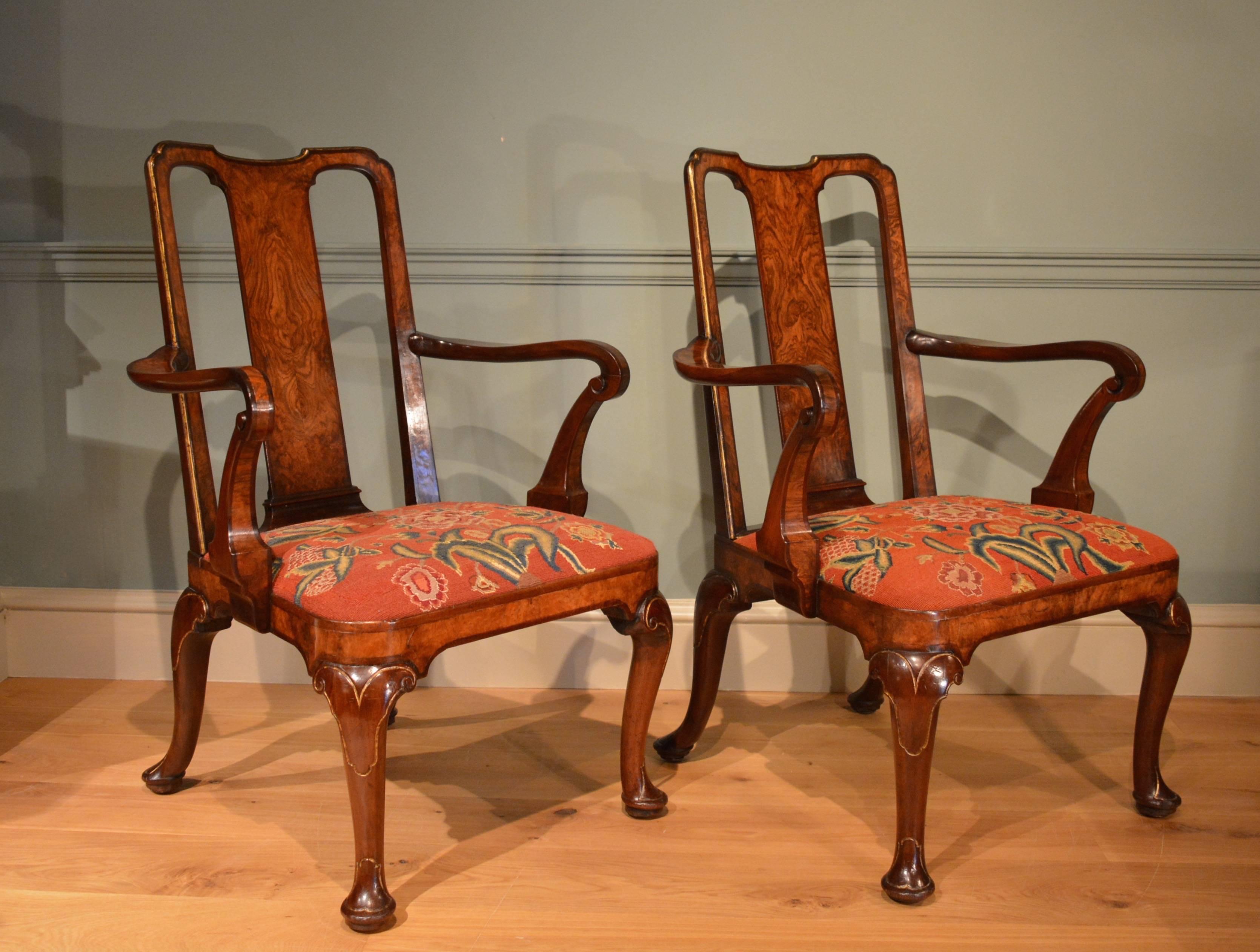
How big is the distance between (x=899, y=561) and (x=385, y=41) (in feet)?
4.97

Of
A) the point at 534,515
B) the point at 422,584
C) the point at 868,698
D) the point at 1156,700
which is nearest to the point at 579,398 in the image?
the point at 534,515

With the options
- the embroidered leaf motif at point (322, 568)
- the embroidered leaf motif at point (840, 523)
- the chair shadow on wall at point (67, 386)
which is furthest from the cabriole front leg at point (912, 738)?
the chair shadow on wall at point (67, 386)

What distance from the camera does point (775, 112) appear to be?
2.18 meters

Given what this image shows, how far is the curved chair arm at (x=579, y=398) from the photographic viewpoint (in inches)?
67.0

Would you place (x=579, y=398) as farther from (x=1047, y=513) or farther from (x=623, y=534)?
(x=1047, y=513)

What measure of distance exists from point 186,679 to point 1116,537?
57.6 inches

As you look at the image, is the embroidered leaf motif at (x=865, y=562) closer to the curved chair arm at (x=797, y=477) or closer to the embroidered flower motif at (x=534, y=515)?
the curved chair arm at (x=797, y=477)

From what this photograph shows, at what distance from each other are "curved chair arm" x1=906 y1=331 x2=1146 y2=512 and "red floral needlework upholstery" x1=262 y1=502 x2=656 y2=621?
2.35 ft

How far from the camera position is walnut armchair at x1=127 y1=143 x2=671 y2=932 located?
1339 mm

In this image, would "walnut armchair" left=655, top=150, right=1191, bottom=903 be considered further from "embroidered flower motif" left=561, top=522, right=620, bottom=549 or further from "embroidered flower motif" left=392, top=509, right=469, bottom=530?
"embroidered flower motif" left=392, top=509, right=469, bottom=530

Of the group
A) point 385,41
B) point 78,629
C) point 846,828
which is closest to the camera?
point 846,828

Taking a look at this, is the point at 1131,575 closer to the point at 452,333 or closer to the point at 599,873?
the point at 599,873

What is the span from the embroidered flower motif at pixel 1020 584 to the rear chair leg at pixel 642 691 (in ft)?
1.65

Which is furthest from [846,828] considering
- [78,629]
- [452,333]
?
[78,629]
